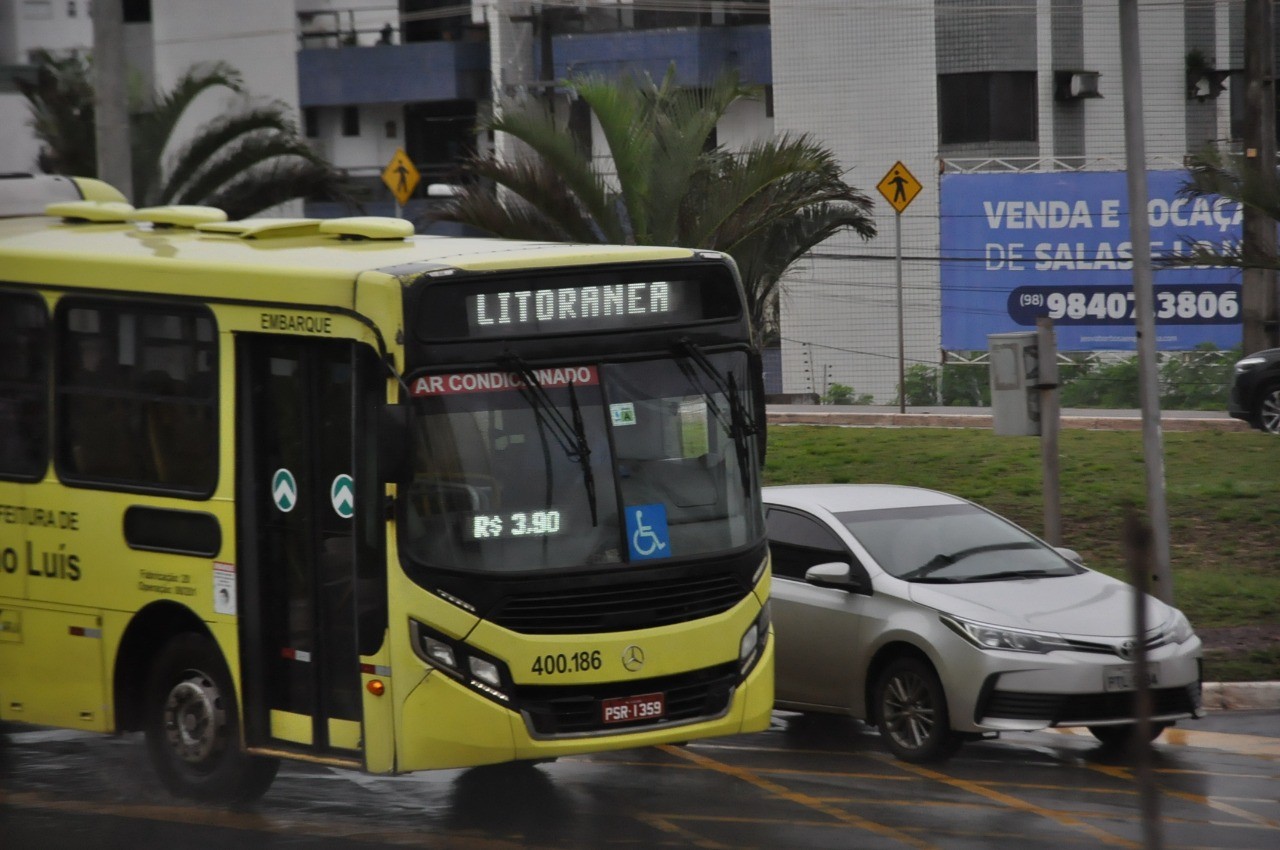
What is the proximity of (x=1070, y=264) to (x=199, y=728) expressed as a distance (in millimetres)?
27509

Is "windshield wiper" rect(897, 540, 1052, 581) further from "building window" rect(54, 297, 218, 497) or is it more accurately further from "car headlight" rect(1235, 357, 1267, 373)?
"car headlight" rect(1235, 357, 1267, 373)

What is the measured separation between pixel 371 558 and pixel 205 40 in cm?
4008

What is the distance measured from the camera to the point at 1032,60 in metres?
35.1

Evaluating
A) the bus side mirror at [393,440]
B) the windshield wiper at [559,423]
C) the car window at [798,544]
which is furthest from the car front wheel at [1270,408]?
the bus side mirror at [393,440]

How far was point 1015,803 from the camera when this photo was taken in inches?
370

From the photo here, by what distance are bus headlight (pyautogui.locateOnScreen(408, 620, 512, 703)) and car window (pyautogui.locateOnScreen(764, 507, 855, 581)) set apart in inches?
137

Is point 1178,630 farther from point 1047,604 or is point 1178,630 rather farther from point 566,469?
point 566,469

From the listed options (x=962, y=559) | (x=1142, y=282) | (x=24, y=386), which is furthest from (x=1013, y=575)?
(x=24, y=386)

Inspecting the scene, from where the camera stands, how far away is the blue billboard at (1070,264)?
33.5 metres

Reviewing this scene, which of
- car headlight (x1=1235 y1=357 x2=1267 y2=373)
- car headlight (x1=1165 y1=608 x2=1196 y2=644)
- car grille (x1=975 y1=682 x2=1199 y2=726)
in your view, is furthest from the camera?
car headlight (x1=1235 y1=357 x2=1267 y2=373)

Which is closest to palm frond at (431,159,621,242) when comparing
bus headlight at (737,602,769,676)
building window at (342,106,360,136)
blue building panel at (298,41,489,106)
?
bus headlight at (737,602,769,676)

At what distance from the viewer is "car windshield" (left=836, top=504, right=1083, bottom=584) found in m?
11.2

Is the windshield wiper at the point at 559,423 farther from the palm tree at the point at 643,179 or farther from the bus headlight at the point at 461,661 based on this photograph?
the palm tree at the point at 643,179

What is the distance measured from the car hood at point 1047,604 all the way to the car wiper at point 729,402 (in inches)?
78.5
